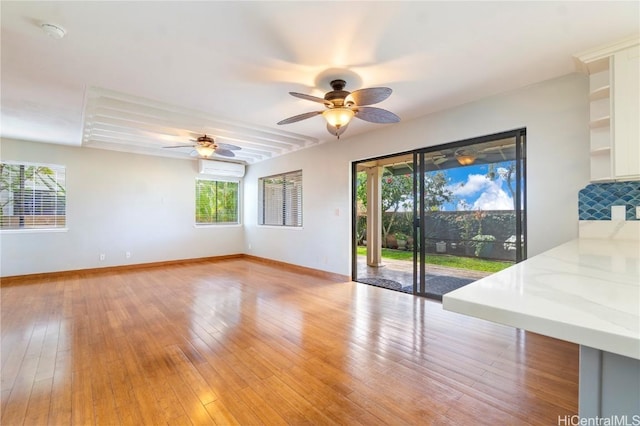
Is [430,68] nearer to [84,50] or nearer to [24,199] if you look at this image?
Result: [84,50]

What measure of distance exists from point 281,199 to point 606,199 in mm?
5440

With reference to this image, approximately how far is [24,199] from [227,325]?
511 cm

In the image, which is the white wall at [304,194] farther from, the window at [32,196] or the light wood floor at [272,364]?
the light wood floor at [272,364]

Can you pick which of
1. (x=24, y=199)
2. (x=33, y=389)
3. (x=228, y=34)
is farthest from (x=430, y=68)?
(x=24, y=199)

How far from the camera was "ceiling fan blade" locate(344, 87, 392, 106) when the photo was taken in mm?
2432

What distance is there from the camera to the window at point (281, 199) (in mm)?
6250

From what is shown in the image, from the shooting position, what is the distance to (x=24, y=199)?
5145 millimetres

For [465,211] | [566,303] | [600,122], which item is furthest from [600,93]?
[566,303]

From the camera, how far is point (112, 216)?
19.3 feet

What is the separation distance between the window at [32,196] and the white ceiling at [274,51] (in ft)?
5.84

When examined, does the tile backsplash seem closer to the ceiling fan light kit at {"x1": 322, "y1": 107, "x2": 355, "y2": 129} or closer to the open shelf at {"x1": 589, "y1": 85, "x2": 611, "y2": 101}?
the open shelf at {"x1": 589, "y1": 85, "x2": 611, "y2": 101}

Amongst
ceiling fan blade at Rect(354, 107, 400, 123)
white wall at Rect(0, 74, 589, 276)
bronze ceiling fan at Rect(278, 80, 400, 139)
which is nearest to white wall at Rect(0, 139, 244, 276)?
white wall at Rect(0, 74, 589, 276)

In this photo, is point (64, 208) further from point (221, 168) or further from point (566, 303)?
point (566, 303)

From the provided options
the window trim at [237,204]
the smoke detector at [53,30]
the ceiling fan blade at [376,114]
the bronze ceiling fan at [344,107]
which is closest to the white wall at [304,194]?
the window trim at [237,204]
